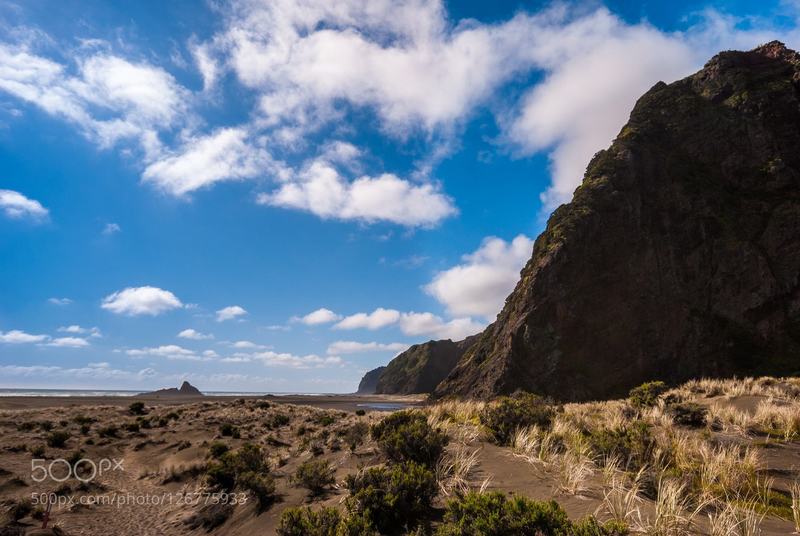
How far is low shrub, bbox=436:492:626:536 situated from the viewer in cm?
474

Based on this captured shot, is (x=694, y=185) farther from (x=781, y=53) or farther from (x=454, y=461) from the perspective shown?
(x=454, y=461)

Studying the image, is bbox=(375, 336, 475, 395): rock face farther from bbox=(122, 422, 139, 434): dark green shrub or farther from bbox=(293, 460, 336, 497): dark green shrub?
bbox=(293, 460, 336, 497): dark green shrub

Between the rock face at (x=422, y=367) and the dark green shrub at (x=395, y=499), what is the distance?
395ft

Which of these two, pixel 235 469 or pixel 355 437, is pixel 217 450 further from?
pixel 355 437

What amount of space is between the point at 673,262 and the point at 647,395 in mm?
45101

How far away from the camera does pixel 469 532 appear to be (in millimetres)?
5074

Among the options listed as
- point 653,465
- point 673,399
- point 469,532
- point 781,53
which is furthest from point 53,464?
point 781,53

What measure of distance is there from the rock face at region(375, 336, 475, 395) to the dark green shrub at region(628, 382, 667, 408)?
344ft

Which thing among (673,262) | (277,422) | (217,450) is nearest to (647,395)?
(217,450)

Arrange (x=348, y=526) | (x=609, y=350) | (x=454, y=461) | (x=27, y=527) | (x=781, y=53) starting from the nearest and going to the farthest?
(x=348, y=526)
(x=454, y=461)
(x=27, y=527)
(x=609, y=350)
(x=781, y=53)

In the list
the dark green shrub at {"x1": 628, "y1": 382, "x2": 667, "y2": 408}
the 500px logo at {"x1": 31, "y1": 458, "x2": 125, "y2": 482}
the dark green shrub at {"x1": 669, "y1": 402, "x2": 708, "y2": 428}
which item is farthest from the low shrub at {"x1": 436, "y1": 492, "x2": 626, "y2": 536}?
the 500px logo at {"x1": 31, "y1": 458, "x2": 125, "y2": 482}

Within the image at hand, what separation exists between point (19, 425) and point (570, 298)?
57523 mm

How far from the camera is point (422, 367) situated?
129250 millimetres

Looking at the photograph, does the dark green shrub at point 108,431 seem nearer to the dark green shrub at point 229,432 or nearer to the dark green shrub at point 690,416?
the dark green shrub at point 229,432
